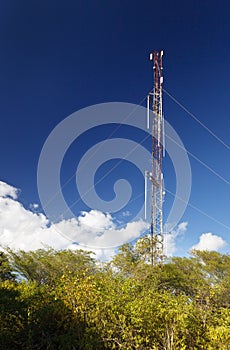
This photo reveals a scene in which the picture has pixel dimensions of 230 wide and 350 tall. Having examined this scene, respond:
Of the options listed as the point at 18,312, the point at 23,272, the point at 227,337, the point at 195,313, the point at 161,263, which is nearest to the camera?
the point at 227,337

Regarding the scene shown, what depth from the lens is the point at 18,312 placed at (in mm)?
5367

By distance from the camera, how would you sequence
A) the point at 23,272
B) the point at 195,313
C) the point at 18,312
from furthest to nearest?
the point at 23,272 → the point at 195,313 → the point at 18,312

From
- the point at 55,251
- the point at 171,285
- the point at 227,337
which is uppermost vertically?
the point at 55,251

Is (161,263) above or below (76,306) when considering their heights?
above

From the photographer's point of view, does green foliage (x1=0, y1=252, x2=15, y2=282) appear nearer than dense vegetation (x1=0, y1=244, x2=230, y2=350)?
No

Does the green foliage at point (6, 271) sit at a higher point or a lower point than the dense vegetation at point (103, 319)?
higher

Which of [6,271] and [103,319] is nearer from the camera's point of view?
[103,319]

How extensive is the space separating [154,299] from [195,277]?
1288 cm

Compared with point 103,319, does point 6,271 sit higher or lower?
higher

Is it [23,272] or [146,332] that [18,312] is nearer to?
[146,332]

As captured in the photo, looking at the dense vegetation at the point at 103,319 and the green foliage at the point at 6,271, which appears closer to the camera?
the dense vegetation at the point at 103,319

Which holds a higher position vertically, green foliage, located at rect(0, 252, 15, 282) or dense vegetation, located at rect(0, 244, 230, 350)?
green foliage, located at rect(0, 252, 15, 282)

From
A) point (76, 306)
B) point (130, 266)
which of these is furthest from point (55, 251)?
point (76, 306)

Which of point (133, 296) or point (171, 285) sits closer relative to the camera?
point (133, 296)
